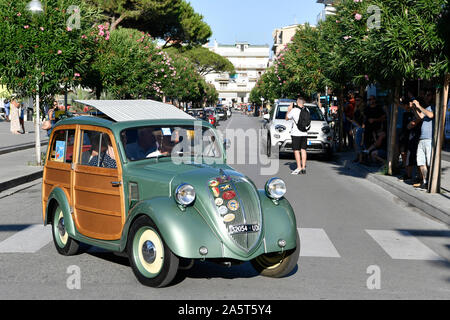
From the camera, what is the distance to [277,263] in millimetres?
6023

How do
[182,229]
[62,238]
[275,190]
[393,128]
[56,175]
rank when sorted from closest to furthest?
[182,229]
[275,190]
[62,238]
[56,175]
[393,128]

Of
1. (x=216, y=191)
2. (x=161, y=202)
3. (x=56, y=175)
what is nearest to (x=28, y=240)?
(x=56, y=175)

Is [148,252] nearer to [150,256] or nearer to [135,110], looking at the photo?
[150,256]

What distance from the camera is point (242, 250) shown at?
5426 millimetres

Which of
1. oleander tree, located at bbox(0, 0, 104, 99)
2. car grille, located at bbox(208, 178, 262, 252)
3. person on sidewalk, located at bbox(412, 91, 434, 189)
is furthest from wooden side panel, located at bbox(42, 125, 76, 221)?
oleander tree, located at bbox(0, 0, 104, 99)

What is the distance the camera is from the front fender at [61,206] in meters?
6.64

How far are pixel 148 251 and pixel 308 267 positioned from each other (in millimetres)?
1795

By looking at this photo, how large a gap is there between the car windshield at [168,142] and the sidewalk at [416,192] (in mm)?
4597

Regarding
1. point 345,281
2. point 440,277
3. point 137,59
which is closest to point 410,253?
point 440,277

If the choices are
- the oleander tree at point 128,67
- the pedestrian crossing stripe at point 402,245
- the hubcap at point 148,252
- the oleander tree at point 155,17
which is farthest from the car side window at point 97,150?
the oleander tree at point 155,17

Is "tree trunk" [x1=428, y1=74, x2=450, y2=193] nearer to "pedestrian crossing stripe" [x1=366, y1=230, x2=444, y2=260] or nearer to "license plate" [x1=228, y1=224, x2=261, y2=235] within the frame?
"pedestrian crossing stripe" [x1=366, y1=230, x2=444, y2=260]

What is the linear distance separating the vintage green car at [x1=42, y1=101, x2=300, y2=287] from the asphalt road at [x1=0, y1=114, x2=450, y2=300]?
26 centimetres

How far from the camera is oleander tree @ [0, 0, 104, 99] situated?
16812mm
